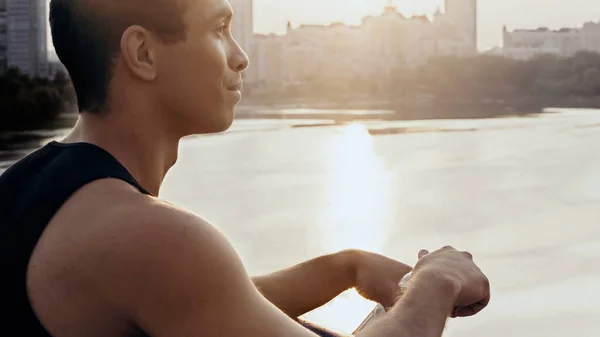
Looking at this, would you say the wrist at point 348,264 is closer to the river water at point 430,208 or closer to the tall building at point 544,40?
the river water at point 430,208

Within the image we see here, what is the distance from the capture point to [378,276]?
2.40 feet

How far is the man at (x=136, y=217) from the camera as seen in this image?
1.53ft

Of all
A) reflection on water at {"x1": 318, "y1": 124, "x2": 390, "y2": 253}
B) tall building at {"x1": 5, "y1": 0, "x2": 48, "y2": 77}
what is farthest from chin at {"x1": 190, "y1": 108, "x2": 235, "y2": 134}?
tall building at {"x1": 5, "y1": 0, "x2": 48, "y2": 77}

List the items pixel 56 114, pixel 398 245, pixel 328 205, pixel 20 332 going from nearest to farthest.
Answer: pixel 20 332
pixel 398 245
pixel 328 205
pixel 56 114

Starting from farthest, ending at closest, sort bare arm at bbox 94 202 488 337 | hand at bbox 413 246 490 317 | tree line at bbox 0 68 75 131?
tree line at bbox 0 68 75 131
hand at bbox 413 246 490 317
bare arm at bbox 94 202 488 337

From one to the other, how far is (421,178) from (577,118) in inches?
342

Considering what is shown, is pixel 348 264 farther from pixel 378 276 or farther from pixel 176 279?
pixel 176 279

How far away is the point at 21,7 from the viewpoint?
16.4 meters

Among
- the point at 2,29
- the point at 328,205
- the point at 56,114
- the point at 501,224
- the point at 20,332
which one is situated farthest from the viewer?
the point at 2,29

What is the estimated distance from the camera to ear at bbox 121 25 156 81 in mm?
544

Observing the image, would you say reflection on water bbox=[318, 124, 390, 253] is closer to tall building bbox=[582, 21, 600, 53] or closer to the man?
the man

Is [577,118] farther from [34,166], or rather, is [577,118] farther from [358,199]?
[34,166]


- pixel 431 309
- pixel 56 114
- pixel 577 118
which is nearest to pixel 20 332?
pixel 431 309

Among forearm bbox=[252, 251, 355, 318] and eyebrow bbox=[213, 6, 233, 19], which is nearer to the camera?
eyebrow bbox=[213, 6, 233, 19]
